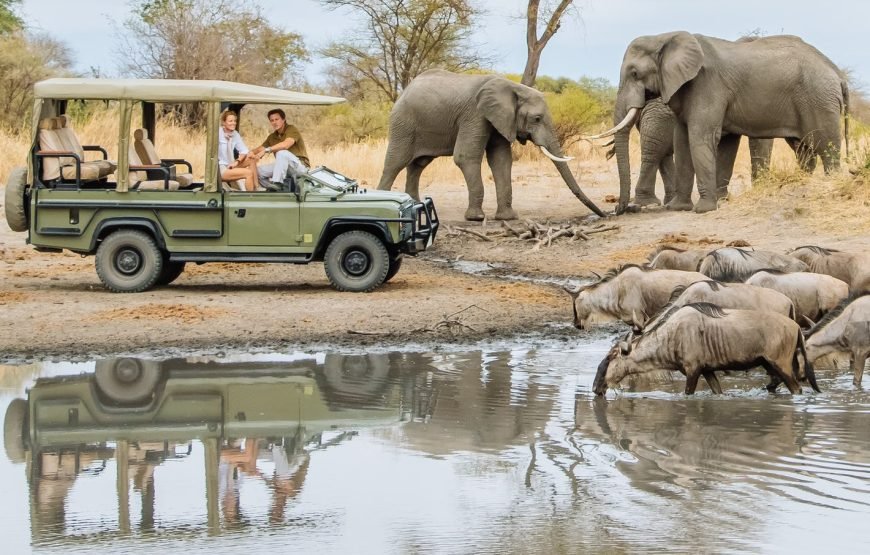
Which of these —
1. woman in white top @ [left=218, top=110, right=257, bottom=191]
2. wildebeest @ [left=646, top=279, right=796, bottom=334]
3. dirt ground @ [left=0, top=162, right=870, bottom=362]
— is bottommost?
dirt ground @ [left=0, top=162, right=870, bottom=362]

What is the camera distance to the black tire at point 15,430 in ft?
28.2

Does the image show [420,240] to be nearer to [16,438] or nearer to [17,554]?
[16,438]

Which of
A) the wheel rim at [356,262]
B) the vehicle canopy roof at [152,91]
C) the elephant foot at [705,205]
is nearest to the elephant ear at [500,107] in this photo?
the elephant foot at [705,205]

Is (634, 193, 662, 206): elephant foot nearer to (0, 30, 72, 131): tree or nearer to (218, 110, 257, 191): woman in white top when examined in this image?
(218, 110, 257, 191): woman in white top

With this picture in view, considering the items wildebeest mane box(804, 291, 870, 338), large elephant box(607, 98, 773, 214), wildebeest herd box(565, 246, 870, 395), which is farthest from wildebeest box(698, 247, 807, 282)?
large elephant box(607, 98, 773, 214)

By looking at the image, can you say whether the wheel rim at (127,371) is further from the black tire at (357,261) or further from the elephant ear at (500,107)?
the elephant ear at (500,107)

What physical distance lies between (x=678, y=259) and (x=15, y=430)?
758 cm

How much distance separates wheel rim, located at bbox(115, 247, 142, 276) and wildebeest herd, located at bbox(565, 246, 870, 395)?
4.56 metres

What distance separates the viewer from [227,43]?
3831cm

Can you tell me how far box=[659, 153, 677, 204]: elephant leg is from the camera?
22.9 meters

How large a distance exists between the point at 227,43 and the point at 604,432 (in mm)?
30810

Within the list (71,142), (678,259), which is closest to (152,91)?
(71,142)

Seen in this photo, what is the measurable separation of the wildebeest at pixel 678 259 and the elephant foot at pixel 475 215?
25.0 ft

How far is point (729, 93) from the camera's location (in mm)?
20906
